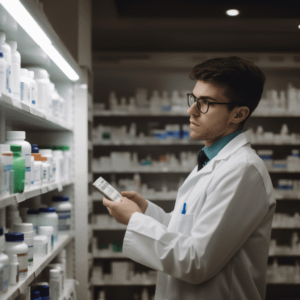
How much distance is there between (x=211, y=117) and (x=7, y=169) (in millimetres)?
880

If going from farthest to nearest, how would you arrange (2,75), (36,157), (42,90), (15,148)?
(42,90)
(36,157)
(15,148)
(2,75)

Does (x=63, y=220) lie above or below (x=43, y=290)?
above

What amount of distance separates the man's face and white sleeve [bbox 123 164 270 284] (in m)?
0.26

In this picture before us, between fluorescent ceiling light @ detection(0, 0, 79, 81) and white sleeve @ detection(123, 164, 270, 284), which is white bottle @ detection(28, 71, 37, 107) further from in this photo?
white sleeve @ detection(123, 164, 270, 284)

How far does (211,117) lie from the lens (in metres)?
1.42

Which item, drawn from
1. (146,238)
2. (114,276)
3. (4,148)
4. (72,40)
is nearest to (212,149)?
Result: (146,238)

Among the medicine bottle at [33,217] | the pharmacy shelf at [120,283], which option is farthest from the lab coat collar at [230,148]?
the pharmacy shelf at [120,283]

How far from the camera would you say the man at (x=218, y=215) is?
1.18 meters

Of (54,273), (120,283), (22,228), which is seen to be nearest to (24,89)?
(22,228)

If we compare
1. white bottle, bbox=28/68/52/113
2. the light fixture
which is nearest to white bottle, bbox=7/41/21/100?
white bottle, bbox=28/68/52/113

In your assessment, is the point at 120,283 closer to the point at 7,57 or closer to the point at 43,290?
the point at 43,290

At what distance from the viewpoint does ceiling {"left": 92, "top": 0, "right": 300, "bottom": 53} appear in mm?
3699

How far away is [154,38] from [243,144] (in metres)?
3.21

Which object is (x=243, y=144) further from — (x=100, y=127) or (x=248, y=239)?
(x=100, y=127)
